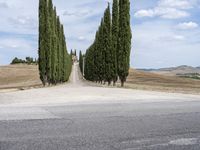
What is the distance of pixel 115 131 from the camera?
9734mm

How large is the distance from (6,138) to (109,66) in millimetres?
44396

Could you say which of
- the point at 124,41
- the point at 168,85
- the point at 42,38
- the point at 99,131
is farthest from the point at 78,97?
the point at 168,85

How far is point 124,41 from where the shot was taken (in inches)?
1724

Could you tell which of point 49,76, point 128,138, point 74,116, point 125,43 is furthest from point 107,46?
point 128,138

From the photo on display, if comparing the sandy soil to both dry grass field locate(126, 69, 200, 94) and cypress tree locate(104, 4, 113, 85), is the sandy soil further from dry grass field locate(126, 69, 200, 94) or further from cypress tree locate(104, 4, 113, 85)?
cypress tree locate(104, 4, 113, 85)

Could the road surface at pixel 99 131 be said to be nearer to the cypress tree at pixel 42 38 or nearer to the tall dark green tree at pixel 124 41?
the tall dark green tree at pixel 124 41

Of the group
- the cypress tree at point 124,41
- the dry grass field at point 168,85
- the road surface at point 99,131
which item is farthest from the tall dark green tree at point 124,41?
the road surface at point 99,131

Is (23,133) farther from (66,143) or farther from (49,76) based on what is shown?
(49,76)

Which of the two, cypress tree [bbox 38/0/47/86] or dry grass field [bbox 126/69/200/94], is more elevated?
cypress tree [bbox 38/0/47/86]

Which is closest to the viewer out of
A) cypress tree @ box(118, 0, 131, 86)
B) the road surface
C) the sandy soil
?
the road surface

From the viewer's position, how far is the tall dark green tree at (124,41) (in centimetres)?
4331

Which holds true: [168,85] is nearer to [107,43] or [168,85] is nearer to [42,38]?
[107,43]

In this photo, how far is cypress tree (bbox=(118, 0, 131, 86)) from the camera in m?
43.3

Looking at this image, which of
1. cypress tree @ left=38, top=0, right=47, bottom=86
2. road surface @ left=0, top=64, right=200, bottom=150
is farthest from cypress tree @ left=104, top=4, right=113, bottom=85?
road surface @ left=0, top=64, right=200, bottom=150
